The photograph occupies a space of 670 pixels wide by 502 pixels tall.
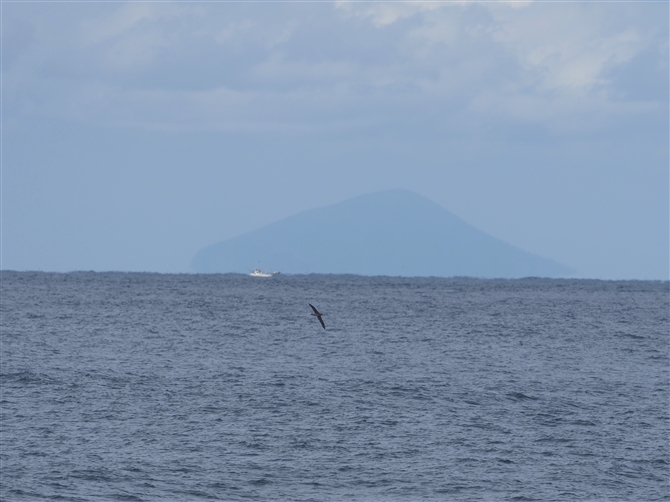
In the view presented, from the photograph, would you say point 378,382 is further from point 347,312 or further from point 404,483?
point 347,312

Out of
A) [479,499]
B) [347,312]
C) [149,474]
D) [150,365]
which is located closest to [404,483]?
[479,499]

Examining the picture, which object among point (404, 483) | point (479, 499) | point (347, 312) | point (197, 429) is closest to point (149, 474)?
point (197, 429)

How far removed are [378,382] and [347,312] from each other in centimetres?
6448

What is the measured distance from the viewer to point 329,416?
44312 mm

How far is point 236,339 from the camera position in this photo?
258 feet

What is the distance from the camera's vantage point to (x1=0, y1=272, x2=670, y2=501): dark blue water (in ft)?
112

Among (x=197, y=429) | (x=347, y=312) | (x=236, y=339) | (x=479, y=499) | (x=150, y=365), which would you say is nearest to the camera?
(x=479, y=499)

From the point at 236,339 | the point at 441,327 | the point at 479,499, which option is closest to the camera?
the point at 479,499

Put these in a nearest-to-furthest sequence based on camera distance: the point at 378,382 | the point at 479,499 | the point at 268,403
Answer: the point at 479,499 → the point at 268,403 → the point at 378,382

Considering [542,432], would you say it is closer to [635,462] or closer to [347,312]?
[635,462]

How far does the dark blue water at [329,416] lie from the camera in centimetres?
3419

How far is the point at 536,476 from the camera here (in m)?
35.5

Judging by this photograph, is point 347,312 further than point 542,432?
Yes

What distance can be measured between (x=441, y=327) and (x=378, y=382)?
4084 centimetres
